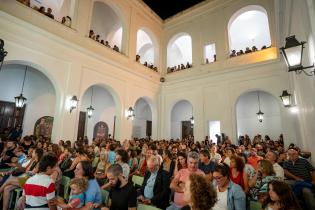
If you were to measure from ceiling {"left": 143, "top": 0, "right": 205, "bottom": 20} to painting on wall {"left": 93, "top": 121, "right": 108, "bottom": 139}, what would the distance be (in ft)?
31.6

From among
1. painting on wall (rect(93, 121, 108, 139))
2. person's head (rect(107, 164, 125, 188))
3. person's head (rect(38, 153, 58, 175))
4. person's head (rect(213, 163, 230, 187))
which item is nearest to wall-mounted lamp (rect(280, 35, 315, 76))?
person's head (rect(213, 163, 230, 187))

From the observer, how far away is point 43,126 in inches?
435

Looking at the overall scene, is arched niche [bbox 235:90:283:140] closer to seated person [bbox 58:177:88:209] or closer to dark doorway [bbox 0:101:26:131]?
seated person [bbox 58:177:88:209]

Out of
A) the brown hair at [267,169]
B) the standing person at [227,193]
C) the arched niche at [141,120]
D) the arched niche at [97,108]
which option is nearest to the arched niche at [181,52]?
the arched niche at [141,120]

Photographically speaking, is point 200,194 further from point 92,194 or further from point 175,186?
point 92,194

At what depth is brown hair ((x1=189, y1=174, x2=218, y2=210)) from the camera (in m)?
1.93

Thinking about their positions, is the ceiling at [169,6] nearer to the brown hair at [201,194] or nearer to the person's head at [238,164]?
the person's head at [238,164]

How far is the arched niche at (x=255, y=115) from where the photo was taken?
13461 mm

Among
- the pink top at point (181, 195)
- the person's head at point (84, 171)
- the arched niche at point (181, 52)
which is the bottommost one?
the pink top at point (181, 195)

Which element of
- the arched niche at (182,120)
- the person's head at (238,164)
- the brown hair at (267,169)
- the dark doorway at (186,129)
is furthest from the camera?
the arched niche at (182,120)

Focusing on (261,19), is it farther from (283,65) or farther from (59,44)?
(59,44)

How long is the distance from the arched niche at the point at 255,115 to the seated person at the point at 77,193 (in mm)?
12518

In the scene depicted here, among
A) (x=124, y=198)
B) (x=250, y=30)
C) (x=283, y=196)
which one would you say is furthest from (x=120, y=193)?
(x=250, y=30)

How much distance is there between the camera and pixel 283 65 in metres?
9.47
